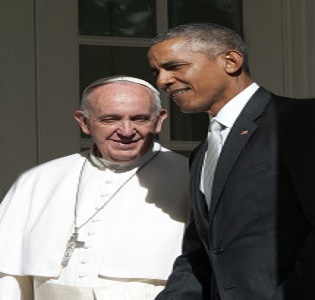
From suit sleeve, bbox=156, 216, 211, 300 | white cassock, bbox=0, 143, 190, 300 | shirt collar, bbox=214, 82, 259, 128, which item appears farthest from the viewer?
white cassock, bbox=0, 143, 190, 300

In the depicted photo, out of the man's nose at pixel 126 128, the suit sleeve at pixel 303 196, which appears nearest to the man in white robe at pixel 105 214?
the man's nose at pixel 126 128

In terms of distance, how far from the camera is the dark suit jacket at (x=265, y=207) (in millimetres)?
4102

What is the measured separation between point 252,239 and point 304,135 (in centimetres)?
36

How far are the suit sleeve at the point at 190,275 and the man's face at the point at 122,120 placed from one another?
0.50 metres

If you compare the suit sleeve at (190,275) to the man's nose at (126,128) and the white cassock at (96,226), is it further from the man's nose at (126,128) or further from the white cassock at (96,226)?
the man's nose at (126,128)

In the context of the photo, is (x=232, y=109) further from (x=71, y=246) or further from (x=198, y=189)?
(x=71, y=246)

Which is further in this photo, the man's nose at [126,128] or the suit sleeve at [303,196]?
the man's nose at [126,128]

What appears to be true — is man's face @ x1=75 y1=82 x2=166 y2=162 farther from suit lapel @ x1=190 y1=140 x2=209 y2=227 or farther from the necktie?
the necktie

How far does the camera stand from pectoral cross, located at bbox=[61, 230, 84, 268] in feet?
16.6

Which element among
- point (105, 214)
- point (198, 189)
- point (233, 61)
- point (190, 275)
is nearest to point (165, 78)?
point (233, 61)

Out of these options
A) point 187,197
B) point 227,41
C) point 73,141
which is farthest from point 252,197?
point 73,141

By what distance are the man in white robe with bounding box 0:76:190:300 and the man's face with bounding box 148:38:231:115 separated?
2.02ft

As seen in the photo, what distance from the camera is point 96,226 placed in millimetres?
5125

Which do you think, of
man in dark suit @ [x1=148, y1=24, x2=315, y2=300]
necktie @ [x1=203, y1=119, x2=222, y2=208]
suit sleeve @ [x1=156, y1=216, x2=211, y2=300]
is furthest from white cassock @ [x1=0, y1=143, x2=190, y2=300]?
necktie @ [x1=203, y1=119, x2=222, y2=208]
